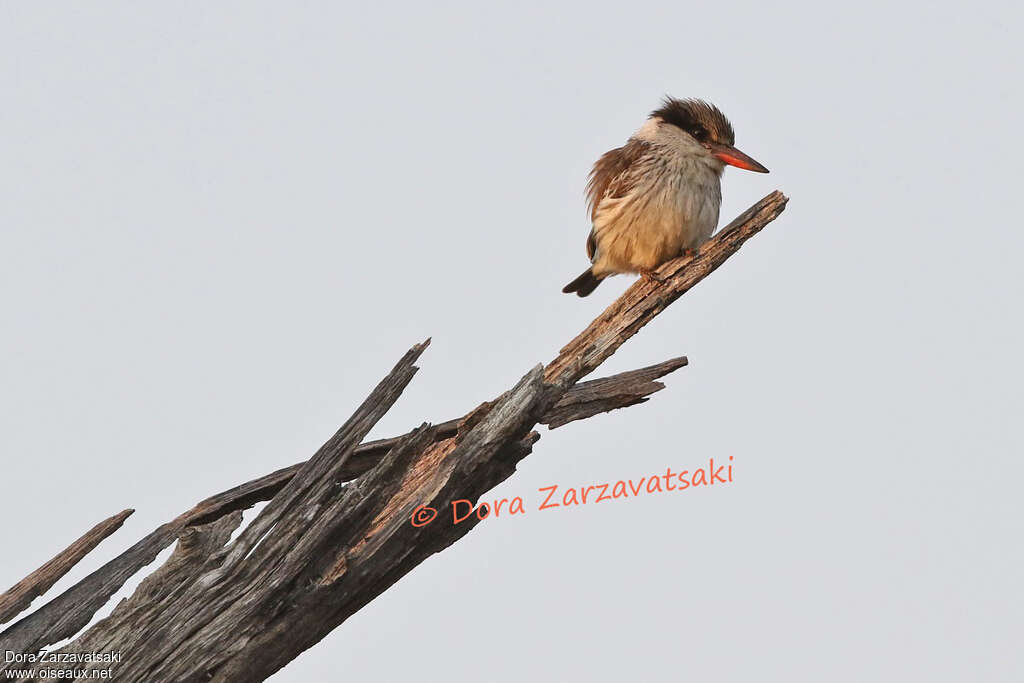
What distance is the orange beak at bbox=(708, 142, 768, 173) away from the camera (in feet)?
22.6

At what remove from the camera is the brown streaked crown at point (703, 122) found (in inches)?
280

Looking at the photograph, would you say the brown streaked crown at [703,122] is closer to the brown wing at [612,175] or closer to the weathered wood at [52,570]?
the brown wing at [612,175]

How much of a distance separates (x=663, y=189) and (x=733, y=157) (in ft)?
1.66

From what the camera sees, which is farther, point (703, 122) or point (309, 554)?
point (703, 122)

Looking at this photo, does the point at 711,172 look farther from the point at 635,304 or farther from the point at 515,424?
the point at 515,424

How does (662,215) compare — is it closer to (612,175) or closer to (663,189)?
(663,189)

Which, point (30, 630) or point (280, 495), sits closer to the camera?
point (280, 495)

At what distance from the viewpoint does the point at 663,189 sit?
6812 millimetres

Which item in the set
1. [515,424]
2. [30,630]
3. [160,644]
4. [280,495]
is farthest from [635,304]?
[30,630]

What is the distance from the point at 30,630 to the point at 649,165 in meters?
4.18

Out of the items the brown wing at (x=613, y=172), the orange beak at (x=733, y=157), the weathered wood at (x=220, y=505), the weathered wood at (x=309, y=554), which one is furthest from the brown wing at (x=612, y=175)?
the weathered wood at (x=309, y=554)

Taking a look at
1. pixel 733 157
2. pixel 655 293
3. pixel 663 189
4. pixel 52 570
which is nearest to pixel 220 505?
pixel 52 570

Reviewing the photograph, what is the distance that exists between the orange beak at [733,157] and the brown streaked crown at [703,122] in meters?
0.06

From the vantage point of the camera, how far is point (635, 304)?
5.68 meters
